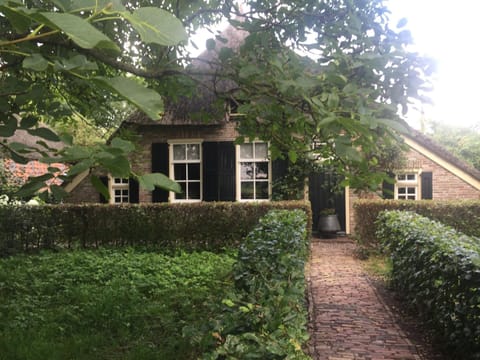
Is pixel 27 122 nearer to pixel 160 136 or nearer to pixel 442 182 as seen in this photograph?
pixel 160 136

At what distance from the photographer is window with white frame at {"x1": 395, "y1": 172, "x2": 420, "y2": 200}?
509 inches

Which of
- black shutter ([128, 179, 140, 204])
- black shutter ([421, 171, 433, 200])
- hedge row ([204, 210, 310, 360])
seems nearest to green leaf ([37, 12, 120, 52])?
hedge row ([204, 210, 310, 360])

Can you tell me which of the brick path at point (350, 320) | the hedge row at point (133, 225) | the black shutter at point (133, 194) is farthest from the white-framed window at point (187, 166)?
the brick path at point (350, 320)

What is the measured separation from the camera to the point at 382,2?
128 inches

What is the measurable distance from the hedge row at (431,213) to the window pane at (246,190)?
4.11 meters

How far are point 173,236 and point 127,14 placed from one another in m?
10.2

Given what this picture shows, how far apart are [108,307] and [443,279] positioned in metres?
3.86

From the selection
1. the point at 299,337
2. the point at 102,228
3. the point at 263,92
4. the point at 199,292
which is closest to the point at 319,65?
the point at 263,92

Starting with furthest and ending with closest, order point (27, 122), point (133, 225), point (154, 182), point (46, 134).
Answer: point (133, 225) → point (27, 122) → point (46, 134) → point (154, 182)

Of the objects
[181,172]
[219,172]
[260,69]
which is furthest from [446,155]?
[260,69]

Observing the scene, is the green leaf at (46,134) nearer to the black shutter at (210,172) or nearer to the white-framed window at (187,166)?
the black shutter at (210,172)

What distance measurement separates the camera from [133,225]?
35.5ft

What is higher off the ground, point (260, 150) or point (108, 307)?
point (260, 150)

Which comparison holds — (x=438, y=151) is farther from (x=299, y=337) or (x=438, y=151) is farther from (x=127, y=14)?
(x=127, y=14)
